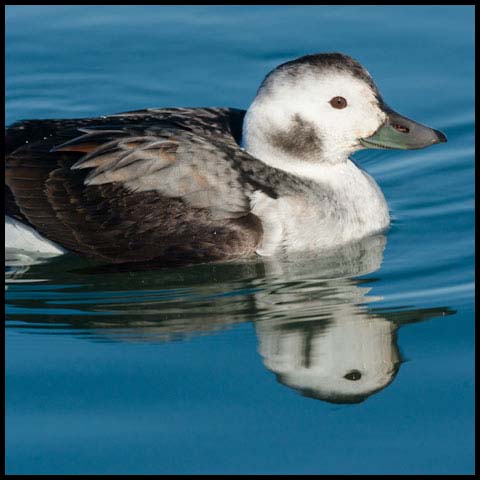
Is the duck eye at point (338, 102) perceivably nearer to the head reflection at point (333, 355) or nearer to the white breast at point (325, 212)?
the white breast at point (325, 212)

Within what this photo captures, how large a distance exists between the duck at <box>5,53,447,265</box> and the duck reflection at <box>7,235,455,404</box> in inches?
5.4

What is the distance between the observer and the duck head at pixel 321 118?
31.1 feet

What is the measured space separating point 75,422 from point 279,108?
10.1 ft

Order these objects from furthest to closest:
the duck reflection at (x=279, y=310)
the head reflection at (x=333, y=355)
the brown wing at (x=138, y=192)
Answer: the brown wing at (x=138, y=192) < the duck reflection at (x=279, y=310) < the head reflection at (x=333, y=355)

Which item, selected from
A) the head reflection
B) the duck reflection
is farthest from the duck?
the head reflection

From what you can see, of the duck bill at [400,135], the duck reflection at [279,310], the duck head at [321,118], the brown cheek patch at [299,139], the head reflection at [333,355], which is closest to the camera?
the head reflection at [333,355]

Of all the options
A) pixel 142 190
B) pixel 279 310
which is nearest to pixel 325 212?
pixel 279 310

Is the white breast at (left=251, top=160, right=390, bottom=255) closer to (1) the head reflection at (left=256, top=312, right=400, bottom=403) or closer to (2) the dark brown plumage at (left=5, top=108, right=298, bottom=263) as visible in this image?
(2) the dark brown plumage at (left=5, top=108, right=298, bottom=263)

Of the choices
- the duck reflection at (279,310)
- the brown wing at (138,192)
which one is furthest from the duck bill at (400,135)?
Answer: the brown wing at (138,192)

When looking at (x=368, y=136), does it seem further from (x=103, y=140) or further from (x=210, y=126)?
(x=103, y=140)

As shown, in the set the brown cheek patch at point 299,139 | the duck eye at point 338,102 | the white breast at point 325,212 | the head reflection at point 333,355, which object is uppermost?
the duck eye at point 338,102

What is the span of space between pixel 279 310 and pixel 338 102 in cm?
159

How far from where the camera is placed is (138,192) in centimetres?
940

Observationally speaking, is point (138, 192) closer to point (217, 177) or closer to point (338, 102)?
point (217, 177)
